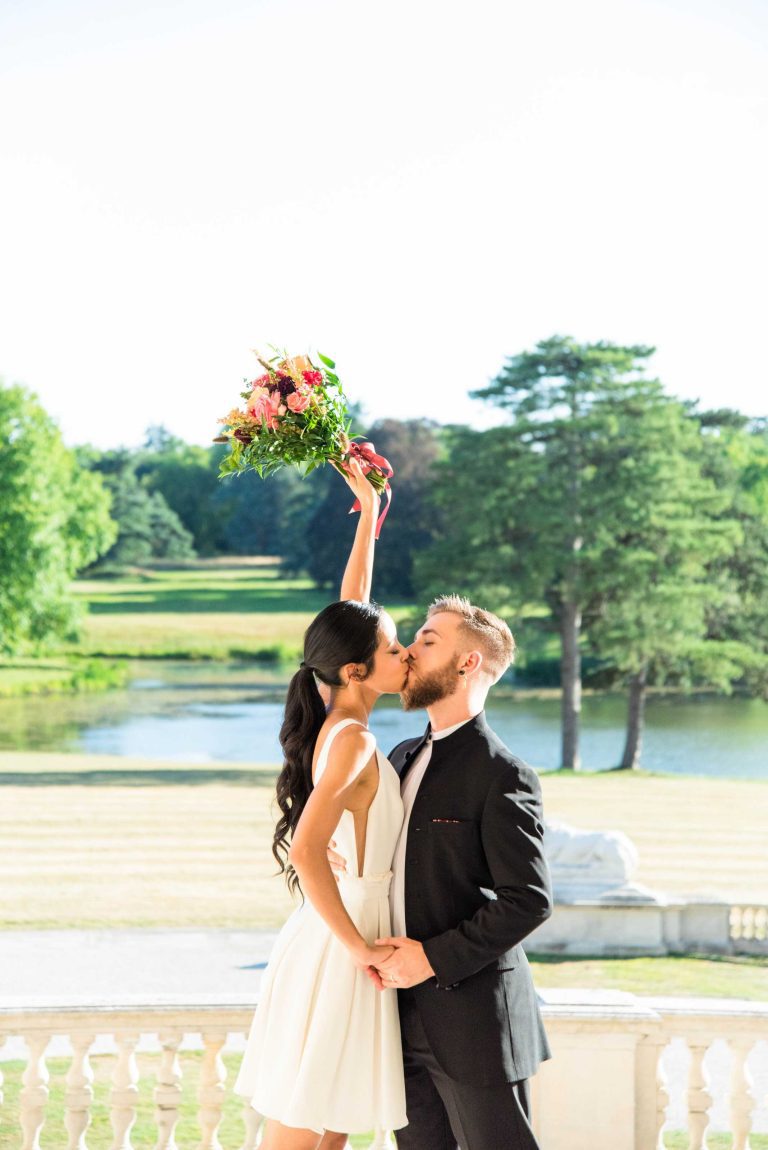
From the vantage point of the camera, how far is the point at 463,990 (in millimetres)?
2721

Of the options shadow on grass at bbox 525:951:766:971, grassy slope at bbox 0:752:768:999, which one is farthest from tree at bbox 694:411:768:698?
shadow on grass at bbox 525:951:766:971

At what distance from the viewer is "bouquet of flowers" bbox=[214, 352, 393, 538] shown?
3.13 metres

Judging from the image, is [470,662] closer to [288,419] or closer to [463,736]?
[463,736]

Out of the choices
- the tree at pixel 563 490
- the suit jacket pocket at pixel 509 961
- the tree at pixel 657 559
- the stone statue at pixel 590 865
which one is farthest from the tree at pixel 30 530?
the suit jacket pocket at pixel 509 961

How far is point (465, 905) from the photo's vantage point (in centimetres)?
273

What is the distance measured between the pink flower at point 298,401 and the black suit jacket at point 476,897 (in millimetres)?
815

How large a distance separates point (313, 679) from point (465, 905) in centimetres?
53

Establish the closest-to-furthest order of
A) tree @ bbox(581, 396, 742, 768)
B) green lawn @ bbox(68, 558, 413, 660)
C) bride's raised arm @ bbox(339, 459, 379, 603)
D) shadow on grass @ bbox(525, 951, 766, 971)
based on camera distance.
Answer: bride's raised arm @ bbox(339, 459, 379, 603), shadow on grass @ bbox(525, 951, 766, 971), tree @ bbox(581, 396, 742, 768), green lawn @ bbox(68, 558, 413, 660)

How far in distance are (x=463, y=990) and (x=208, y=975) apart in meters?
7.18

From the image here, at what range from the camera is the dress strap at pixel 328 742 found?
268 centimetres

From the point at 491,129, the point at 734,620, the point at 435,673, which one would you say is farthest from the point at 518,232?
the point at 435,673

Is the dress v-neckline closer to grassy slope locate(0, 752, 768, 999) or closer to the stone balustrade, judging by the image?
the stone balustrade

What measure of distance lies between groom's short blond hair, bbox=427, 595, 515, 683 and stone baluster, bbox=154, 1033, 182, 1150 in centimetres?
147

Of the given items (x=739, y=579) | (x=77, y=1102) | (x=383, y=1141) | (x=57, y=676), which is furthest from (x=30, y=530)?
(x=383, y=1141)
